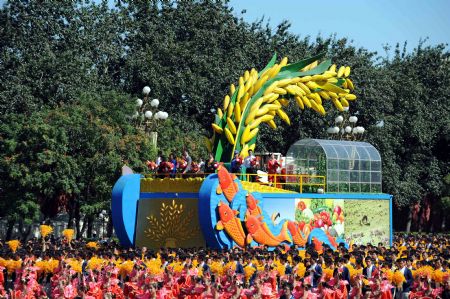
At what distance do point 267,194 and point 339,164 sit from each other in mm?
4436

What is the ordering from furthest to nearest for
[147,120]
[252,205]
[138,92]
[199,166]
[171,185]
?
[138,92] → [147,120] → [199,166] → [171,185] → [252,205]

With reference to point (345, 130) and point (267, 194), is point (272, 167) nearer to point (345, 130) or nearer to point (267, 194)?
point (267, 194)

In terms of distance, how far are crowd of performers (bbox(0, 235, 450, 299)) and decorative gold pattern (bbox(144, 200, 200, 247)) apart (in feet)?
13.1

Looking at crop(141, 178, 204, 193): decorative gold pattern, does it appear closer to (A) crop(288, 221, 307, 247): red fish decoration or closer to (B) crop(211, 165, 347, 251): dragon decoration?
(B) crop(211, 165, 347, 251): dragon decoration

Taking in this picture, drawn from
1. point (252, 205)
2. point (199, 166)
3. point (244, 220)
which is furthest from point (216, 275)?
point (199, 166)

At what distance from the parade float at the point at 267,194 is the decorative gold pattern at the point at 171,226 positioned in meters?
0.03

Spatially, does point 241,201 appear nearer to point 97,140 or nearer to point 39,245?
point 39,245

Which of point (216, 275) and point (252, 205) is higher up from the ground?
point (252, 205)

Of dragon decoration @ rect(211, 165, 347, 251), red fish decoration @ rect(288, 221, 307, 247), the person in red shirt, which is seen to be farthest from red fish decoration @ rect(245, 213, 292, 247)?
the person in red shirt

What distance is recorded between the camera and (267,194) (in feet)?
92.2

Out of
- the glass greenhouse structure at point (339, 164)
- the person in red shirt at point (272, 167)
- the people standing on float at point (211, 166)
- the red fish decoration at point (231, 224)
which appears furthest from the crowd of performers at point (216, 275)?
the glass greenhouse structure at point (339, 164)

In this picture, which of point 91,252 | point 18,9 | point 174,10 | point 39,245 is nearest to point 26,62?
point 18,9

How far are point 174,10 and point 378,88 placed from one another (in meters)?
12.0

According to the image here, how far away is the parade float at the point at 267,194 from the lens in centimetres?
2681
